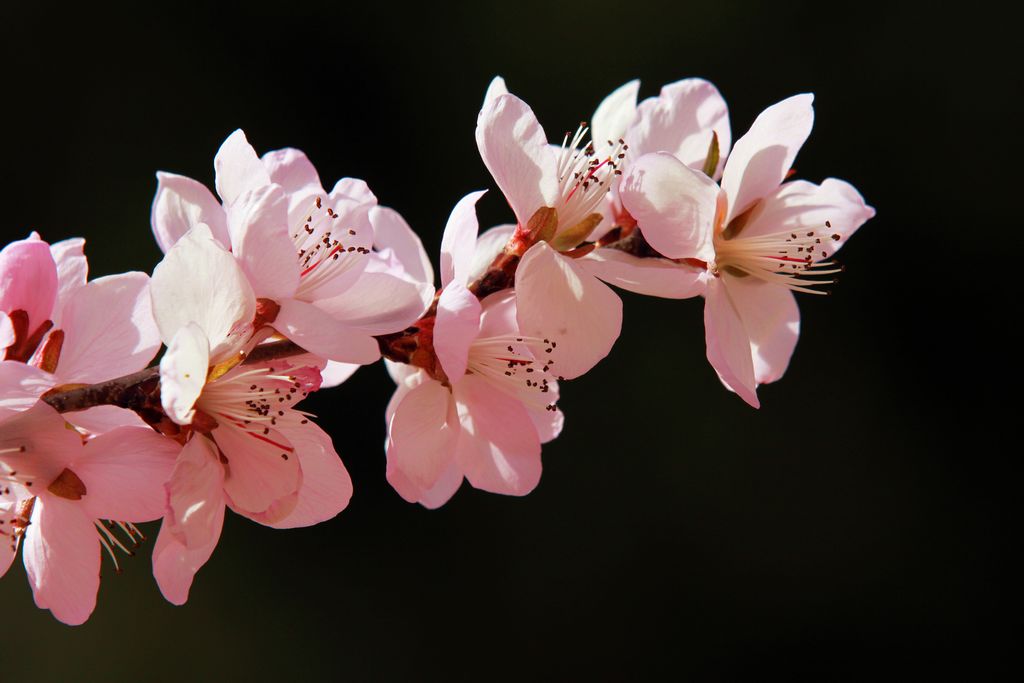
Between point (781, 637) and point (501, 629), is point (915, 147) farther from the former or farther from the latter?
point (501, 629)

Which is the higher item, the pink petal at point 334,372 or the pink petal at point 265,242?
the pink petal at point 265,242

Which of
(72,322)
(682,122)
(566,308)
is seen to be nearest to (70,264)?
(72,322)

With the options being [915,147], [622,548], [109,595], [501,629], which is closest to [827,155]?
[915,147]

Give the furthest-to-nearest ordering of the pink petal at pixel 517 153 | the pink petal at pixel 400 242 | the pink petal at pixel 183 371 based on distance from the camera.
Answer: the pink petal at pixel 400 242 → the pink petal at pixel 517 153 → the pink petal at pixel 183 371

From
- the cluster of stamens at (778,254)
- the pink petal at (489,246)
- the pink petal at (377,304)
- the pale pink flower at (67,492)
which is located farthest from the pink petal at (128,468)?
the cluster of stamens at (778,254)

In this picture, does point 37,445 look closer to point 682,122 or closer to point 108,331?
point 108,331

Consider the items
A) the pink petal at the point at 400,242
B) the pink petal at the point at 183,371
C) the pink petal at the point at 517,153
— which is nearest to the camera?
the pink petal at the point at 183,371

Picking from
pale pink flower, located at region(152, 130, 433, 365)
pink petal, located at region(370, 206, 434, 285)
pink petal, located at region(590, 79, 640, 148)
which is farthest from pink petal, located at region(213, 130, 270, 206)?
pink petal, located at region(590, 79, 640, 148)

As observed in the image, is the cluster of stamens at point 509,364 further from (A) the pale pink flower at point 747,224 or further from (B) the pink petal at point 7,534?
(B) the pink petal at point 7,534
